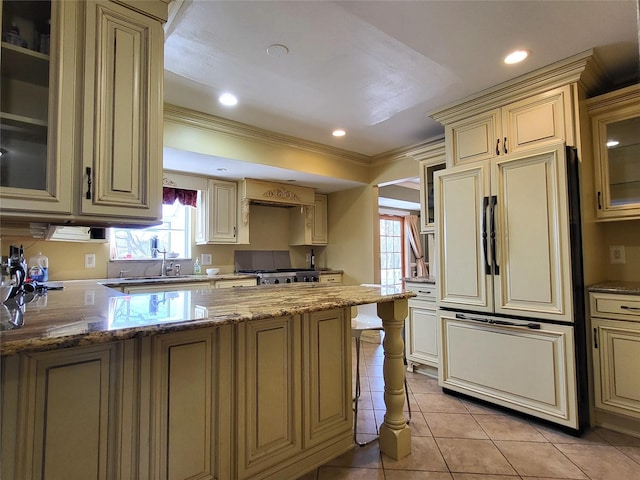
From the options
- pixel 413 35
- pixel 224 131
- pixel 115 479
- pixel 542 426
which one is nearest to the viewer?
pixel 115 479

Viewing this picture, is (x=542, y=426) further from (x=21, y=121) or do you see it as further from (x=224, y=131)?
(x=224, y=131)

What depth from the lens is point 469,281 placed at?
2594 mm

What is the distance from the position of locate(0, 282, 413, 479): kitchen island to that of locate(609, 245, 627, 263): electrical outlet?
72.9 inches

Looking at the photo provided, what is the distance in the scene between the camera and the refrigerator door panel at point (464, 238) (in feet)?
8.23

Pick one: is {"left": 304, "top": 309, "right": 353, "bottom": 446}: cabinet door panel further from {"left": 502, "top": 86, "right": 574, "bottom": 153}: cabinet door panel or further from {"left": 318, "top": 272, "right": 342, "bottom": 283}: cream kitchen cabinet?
{"left": 318, "top": 272, "right": 342, "bottom": 283}: cream kitchen cabinet

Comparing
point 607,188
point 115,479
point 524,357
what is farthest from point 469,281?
point 115,479

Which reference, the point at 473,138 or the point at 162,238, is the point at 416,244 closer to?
the point at 473,138

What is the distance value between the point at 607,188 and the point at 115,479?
10.6 feet

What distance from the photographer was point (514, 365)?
2.35 m

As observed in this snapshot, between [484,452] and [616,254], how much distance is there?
5.96 feet

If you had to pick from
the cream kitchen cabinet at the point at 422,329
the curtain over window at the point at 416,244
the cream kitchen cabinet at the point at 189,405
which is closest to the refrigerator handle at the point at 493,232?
the cream kitchen cabinet at the point at 422,329

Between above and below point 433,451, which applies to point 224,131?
above

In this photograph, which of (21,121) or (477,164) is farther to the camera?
(477,164)

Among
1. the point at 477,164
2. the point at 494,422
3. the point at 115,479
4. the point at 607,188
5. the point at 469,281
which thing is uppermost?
the point at 477,164
